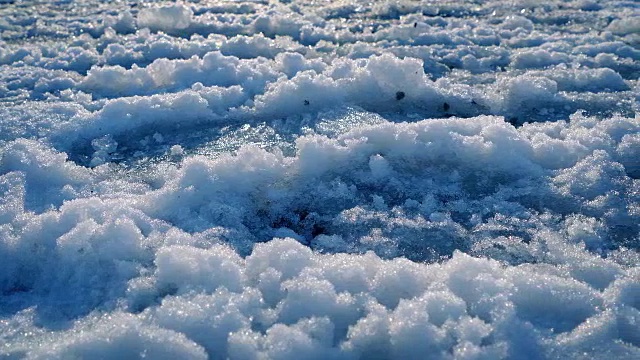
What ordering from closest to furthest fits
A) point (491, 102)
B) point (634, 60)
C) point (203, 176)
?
1. point (203, 176)
2. point (491, 102)
3. point (634, 60)

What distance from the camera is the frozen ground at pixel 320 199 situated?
2.35 m

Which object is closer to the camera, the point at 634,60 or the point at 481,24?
the point at 634,60

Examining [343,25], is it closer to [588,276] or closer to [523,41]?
[523,41]

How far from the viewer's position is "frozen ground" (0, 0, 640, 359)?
2.35 m

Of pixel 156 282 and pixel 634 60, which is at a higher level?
pixel 634 60

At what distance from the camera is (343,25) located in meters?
6.46

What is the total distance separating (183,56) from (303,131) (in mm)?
2051

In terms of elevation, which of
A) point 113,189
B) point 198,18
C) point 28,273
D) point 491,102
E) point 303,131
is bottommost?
point 28,273

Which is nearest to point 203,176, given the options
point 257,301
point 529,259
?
point 257,301

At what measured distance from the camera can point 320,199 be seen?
129 inches

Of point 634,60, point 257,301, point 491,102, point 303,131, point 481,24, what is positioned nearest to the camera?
point 257,301

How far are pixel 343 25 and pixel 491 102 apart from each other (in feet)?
8.47

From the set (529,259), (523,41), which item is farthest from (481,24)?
(529,259)

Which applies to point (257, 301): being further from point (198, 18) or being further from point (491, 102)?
point (198, 18)
